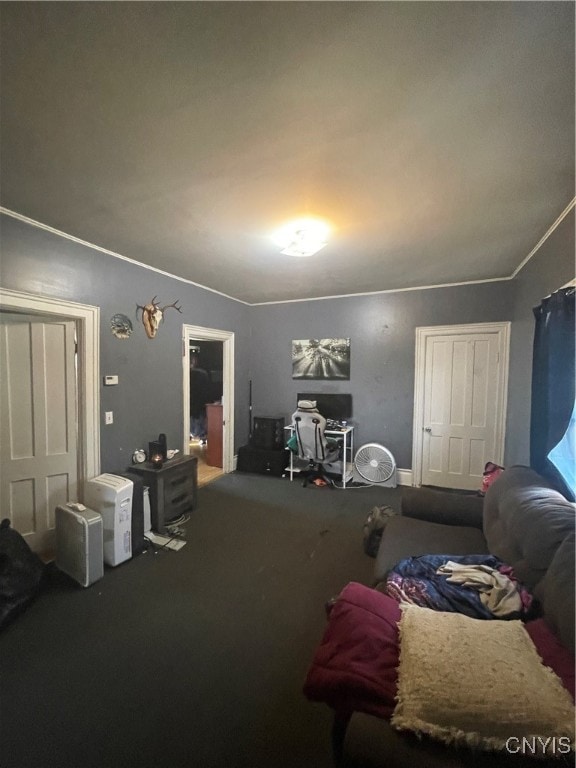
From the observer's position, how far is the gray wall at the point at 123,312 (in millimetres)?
2150

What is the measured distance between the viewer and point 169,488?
292cm

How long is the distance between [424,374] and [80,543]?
3993 millimetres

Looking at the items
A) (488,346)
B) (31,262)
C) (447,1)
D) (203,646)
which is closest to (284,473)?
(203,646)

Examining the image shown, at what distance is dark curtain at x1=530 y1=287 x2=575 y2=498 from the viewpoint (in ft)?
5.85

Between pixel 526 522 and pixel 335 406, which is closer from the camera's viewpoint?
pixel 526 522

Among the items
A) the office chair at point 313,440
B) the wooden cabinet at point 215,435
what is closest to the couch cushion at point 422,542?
the office chair at point 313,440

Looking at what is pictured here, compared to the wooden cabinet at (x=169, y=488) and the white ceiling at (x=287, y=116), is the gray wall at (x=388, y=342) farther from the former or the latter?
the wooden cabinet at (x=169, y=488)

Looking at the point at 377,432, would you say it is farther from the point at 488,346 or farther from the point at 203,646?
the point at 203,646

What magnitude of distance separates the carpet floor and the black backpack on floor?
90mm

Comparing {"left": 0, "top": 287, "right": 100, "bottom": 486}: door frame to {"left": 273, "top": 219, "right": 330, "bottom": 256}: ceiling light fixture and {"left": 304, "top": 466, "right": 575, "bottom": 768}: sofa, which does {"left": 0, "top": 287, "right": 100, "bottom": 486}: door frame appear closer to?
{"left": 273, "top": 219, "right": 330, "bottom": 256}: ceiling light fixture

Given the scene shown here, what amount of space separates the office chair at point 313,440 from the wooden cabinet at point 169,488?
137 centimetres

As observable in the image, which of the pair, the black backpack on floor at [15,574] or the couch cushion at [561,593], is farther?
the black backpack on floor at [15,574]

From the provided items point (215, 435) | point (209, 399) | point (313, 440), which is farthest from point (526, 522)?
point (209, 399)

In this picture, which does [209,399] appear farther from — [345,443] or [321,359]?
[345,443]
